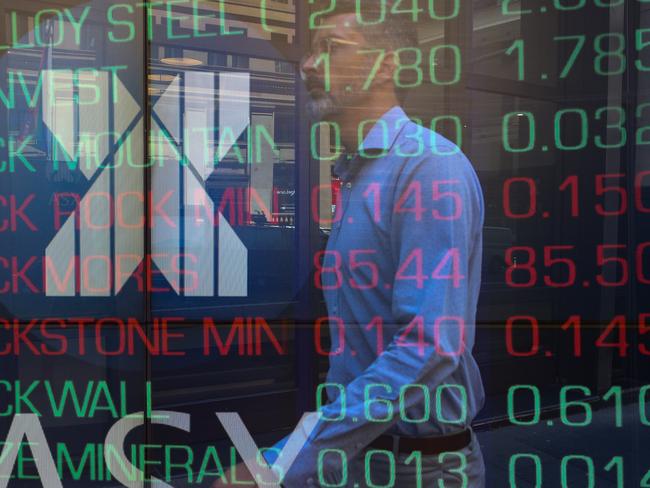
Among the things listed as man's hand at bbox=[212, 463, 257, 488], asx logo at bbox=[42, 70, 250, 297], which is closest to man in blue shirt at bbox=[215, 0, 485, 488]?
man's hand at bbox=[212, 463, 257, 488]

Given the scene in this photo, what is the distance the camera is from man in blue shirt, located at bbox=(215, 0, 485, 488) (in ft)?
8.59

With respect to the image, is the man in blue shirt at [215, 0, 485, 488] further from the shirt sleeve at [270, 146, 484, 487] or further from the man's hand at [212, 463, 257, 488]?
the man's hand at [212, 463, 257, 488]

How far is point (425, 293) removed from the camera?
2604 mm

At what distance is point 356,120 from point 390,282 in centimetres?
69

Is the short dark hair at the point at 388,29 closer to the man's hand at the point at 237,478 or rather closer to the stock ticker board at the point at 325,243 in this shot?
the stock ticker board at the point at 325,243

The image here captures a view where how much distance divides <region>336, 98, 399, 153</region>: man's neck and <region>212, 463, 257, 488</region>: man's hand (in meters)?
1.46

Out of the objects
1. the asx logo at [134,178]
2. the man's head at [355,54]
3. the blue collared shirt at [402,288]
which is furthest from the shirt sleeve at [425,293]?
the asx logo at [134,178]

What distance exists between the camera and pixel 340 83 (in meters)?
2.77

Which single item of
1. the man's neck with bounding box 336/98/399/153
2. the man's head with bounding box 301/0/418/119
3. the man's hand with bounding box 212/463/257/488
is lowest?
the man's hand with bounding box 212/463/257/488

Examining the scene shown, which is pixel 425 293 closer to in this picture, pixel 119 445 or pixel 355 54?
pixel 355 54

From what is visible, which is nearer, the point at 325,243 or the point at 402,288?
the point at 402,288

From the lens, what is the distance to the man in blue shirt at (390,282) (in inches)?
103

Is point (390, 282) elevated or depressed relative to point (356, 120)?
depressed

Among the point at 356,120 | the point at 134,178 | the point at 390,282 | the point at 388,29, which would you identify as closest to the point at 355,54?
the point at 388,29
